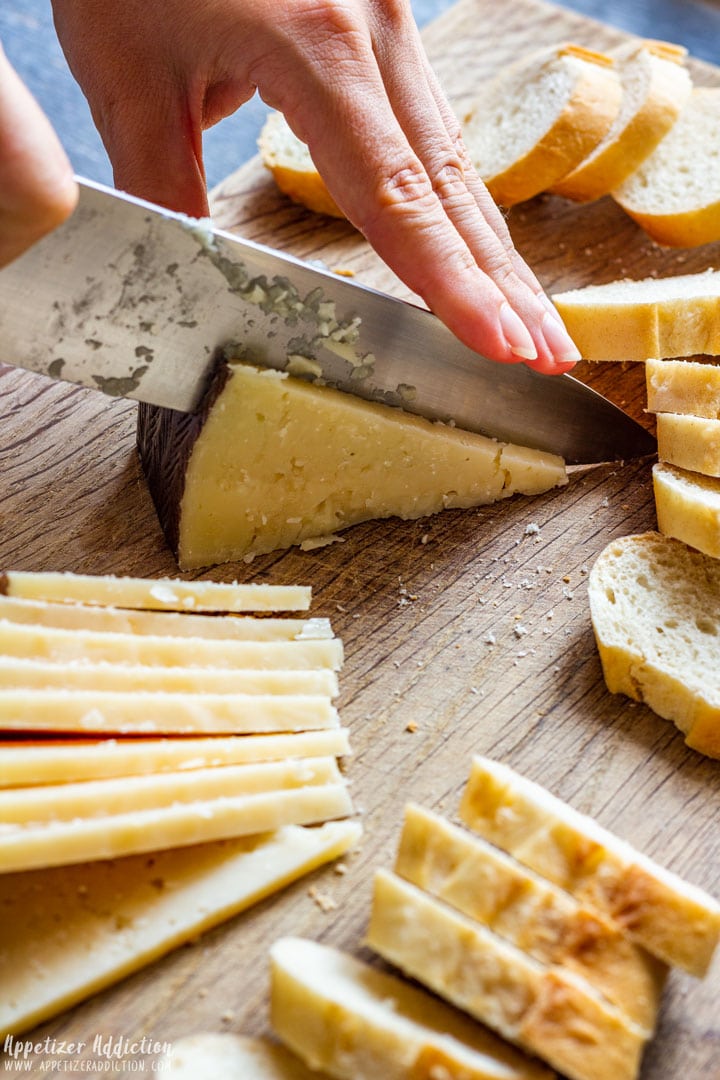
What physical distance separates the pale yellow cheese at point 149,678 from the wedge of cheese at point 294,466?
54cm

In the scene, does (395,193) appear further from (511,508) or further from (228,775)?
(228,775)

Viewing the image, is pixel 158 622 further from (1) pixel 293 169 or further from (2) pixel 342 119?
(1) pixel 293 169

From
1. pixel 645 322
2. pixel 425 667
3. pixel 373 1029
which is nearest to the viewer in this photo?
pixel 373 1029

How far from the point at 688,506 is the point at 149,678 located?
4.62ft

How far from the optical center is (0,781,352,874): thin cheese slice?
1.80 meters

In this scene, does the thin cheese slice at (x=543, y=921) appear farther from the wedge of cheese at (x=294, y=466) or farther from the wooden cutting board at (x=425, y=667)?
the wedge of cheese at (x=294, y=466)

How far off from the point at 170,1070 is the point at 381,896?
0.46m

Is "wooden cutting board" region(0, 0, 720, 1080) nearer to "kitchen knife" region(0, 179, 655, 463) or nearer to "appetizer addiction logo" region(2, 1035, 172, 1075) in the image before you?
"appetizer addiction logo" region(2, 1035, 172, 1075)

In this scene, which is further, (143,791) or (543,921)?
(143,791)

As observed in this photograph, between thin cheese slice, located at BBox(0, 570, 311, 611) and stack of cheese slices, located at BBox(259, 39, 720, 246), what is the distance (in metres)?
1.68

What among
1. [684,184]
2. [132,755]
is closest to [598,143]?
[684,184]

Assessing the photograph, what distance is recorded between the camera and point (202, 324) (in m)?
2.37

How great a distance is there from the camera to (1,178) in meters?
1.74

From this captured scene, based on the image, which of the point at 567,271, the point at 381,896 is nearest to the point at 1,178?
the point at 381,896
